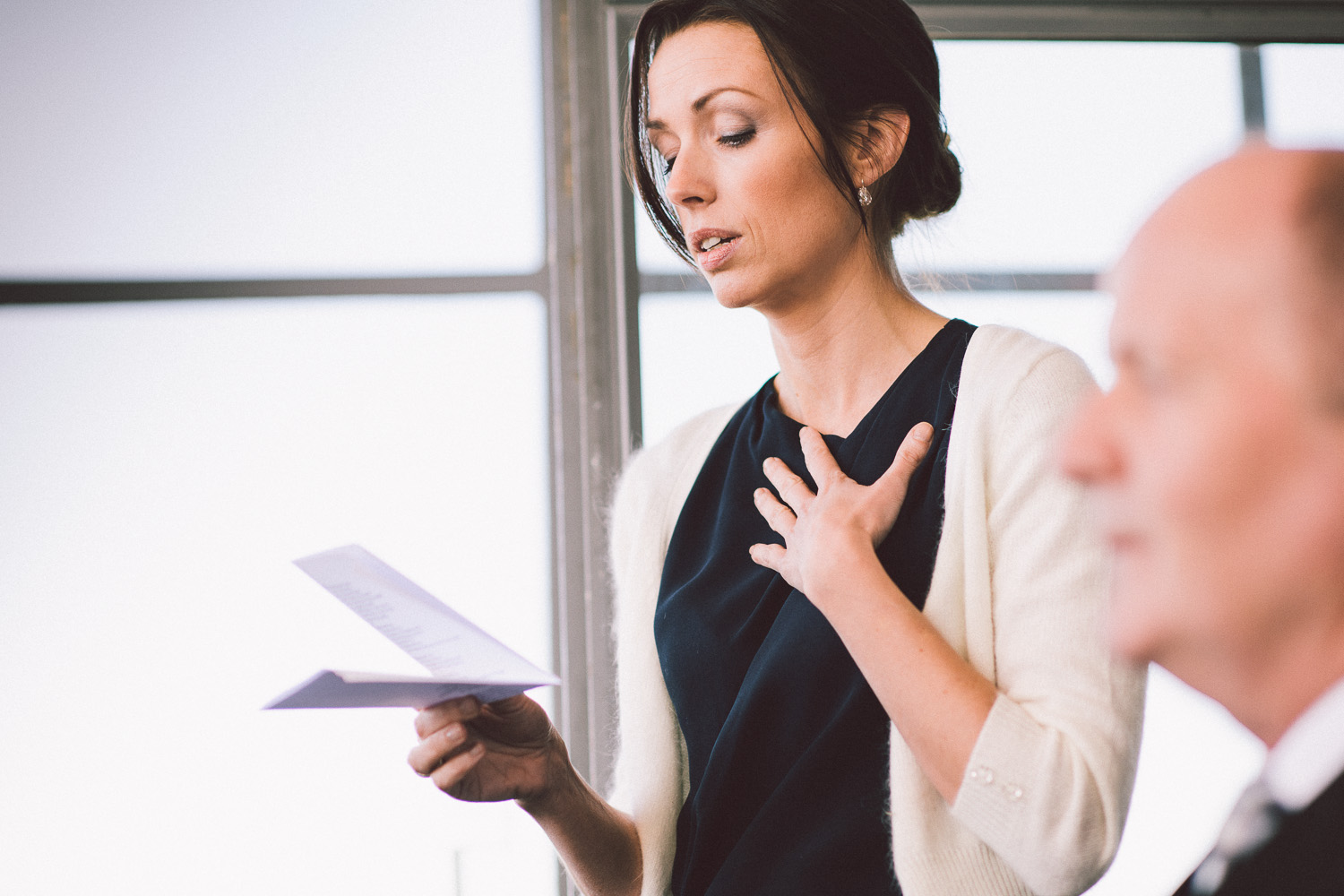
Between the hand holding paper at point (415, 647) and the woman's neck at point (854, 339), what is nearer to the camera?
the hand holding paper at point (415, 647)

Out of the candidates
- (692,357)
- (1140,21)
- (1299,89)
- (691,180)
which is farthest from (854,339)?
(1299,89)

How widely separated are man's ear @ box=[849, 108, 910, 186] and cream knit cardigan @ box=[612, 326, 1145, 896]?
0.28 meters

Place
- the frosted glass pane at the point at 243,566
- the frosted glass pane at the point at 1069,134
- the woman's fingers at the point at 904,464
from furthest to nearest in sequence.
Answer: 1. the frosted glass pane at the point at 1069,134
2. the frosted glass pane at the point at 243,566
3. the woman's fingers at the point at 904,464

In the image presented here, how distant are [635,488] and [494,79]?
155 centimetres

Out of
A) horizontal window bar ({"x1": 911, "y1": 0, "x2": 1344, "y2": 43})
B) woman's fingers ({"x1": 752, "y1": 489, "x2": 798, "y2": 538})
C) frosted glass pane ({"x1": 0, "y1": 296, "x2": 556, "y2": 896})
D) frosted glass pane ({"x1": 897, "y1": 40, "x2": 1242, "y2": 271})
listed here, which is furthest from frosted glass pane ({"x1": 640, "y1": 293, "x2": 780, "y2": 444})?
woman's fingers ({"x1": 752, "y1": 489, "x2": 798, "y2": 538})

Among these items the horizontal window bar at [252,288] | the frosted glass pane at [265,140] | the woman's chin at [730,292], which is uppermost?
the frosted glass pane at [265,140]

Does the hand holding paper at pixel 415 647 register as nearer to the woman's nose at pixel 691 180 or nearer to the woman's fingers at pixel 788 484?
the woman's fingers at pixel 788 484

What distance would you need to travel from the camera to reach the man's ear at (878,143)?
1.41 m

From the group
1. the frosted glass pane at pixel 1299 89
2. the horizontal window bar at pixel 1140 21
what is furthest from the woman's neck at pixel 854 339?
the frosted glass pane at pixel 1299 89

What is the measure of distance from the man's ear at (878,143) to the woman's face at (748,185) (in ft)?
0.20

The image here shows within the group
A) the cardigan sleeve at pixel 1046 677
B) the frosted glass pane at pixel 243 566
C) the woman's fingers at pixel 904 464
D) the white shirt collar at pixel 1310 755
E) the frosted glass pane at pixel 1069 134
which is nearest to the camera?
the white shirt collar at pixel 1310 755

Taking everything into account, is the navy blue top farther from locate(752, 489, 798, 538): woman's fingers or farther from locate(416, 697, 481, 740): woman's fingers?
locate(416, 697, 481, 740): woman's fingers

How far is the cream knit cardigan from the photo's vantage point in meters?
0.98

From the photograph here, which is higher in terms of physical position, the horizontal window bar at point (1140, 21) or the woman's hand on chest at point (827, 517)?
the horizontal window bar at point (1140, 21)
